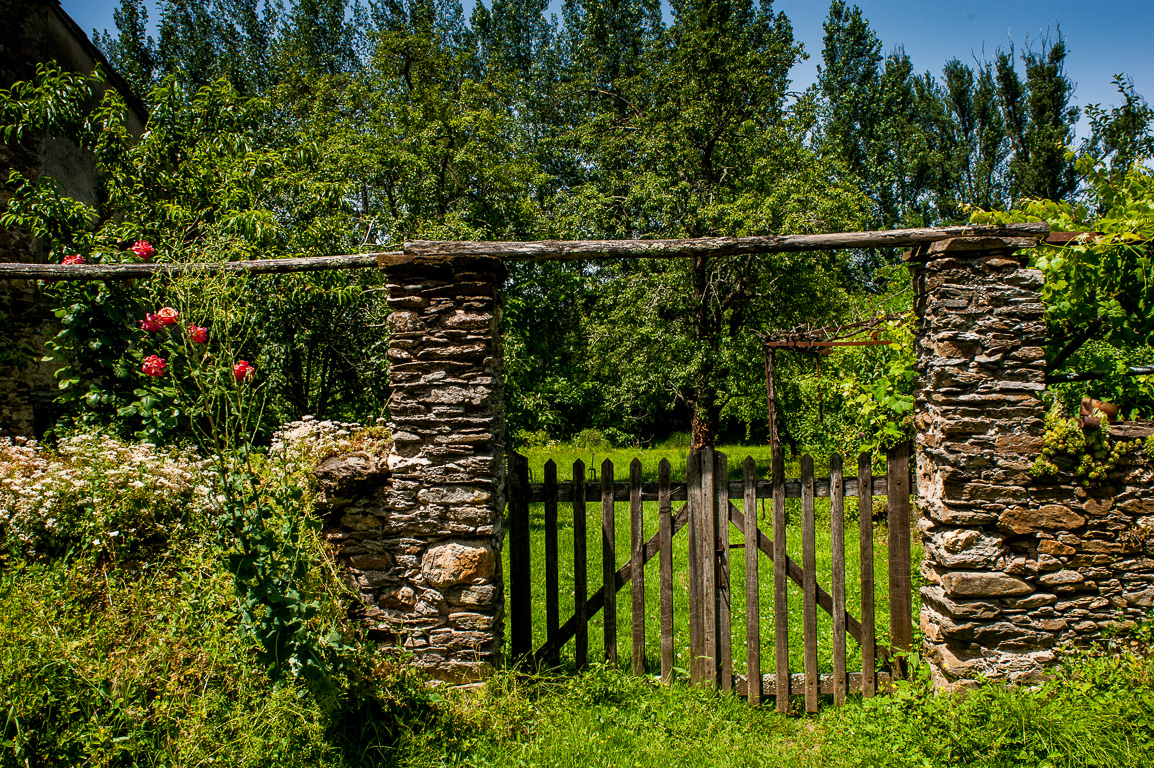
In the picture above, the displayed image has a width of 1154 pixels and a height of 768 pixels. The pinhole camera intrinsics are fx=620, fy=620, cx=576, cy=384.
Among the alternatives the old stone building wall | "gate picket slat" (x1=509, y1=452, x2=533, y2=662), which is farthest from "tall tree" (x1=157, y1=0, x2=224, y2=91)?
"gate picket slat" (x1=509, y1=452, x2=533, y2=662)

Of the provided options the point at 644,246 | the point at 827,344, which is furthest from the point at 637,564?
the point at 827,344

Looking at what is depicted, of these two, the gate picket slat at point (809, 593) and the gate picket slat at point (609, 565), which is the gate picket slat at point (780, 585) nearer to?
the gate picket slat at point (809, 593)

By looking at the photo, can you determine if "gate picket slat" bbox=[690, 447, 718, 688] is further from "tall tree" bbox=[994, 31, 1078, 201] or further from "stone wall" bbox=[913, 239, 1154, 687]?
"tall tree" bbox=[994, 31, 1078, 201]

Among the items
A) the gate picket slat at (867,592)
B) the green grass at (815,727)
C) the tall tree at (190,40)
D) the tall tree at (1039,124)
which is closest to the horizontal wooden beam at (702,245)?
the gate picket slat at (867,592)

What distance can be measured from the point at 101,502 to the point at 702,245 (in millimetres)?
4067

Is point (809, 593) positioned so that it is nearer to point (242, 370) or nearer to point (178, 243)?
point (242, 370)

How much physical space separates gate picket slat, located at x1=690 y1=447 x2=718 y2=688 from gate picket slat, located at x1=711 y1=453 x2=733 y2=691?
0.03 metres

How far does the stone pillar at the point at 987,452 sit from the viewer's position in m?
3.65

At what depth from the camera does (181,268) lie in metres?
3.99

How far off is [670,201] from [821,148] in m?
4.99

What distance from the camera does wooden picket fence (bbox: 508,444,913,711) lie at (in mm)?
3926

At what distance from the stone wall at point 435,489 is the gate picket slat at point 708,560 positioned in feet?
4.26

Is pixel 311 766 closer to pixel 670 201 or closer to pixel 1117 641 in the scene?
pixel 1117 641

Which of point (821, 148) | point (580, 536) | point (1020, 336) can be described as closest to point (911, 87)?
point (821, 148)
